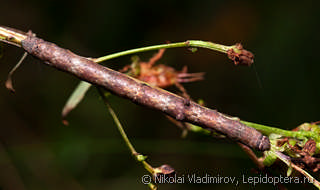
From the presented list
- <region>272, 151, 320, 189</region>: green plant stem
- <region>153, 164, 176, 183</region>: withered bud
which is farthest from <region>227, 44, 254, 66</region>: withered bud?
<region>153, 164, 176, 183</region>: withered bud

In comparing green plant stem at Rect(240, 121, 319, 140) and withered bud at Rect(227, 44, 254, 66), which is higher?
withered bud at Rect(227, 44, 254, 66)

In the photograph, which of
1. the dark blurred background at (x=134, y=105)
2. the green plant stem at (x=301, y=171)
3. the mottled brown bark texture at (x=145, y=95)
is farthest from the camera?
the dark blurred background at (x=134, y=105)

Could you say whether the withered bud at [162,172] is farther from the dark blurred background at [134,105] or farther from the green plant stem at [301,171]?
the dark blurred background at [134,105]

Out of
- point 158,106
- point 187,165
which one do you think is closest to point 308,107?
point 187,165

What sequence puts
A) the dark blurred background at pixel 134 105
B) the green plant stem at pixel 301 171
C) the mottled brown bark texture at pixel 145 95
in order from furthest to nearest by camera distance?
the dark blurred background at pixel 134 105 → the mottled brown bark texture at pixel 145 95 → the green plant stem at pixel 301 171

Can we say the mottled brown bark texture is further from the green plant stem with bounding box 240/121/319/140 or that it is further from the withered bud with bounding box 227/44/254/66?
the withered bud with bounding box 227/44/254/66

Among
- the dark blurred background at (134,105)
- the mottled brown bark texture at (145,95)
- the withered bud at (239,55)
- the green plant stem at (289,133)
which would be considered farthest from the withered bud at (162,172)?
the dark blurred background at (134,105)

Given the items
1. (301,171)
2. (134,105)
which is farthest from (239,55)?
(134,105)
